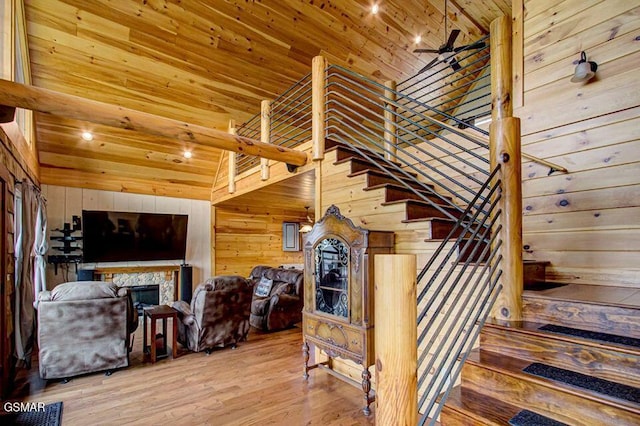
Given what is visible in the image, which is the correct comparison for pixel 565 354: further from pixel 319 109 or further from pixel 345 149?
pixel 319 109

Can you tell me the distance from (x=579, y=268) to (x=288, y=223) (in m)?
6.37

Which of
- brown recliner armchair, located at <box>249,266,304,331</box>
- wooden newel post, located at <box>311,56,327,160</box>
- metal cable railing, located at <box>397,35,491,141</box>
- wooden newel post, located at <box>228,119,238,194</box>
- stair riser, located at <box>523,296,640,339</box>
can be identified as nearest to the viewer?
stair riser, located at <box>523,296,640,339</box>

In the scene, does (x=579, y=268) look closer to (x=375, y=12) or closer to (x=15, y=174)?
(x=375, y=12)

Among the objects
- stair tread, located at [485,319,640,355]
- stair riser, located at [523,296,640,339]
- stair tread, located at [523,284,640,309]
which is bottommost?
stair tread, located at [485,319,640,355]

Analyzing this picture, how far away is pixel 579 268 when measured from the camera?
258 cm

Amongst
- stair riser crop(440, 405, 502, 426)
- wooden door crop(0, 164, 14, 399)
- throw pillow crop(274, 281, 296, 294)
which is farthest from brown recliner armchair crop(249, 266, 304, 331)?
stair riser crop(440, 405, 502, 426)

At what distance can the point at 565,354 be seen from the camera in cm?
162

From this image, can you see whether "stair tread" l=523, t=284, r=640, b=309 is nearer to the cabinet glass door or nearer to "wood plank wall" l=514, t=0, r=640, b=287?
"wood plank wall" l=514, t=0, r=640, b=287

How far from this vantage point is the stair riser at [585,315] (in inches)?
64.4

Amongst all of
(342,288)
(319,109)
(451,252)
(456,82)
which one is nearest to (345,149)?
(319,109)

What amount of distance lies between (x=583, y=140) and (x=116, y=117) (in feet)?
12.5

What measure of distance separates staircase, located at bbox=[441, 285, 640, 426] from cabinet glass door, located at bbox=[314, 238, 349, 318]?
131 cm

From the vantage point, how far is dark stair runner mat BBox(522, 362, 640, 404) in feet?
4.36

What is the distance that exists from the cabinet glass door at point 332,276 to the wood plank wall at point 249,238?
451cm
